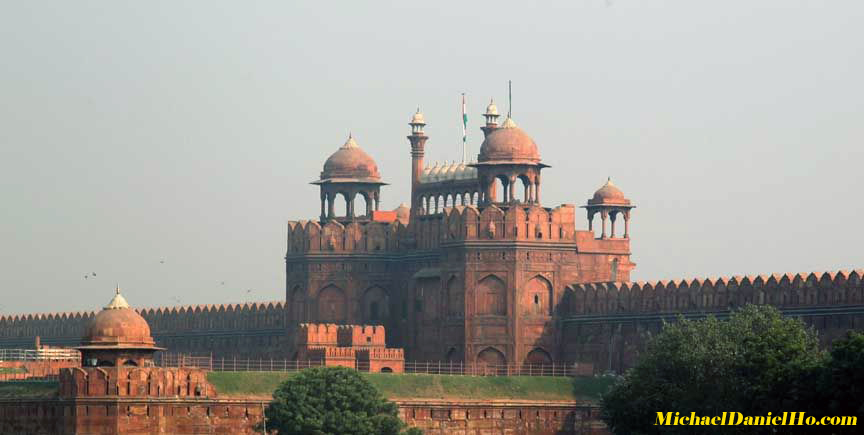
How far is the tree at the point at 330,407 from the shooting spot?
11062 centimetres

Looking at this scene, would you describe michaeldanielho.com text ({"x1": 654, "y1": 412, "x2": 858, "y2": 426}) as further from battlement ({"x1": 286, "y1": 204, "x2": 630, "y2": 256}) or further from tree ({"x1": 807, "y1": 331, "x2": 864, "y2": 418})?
battlement ({"x1": 286, "y1": 204, "x2": 630, "y2": 256})

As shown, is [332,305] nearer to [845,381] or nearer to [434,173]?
[434,173]

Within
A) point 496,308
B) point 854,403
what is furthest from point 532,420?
point 854,403

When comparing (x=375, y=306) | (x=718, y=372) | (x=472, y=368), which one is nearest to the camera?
(x=718, y=372)

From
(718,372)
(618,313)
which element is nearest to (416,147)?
(618,313)

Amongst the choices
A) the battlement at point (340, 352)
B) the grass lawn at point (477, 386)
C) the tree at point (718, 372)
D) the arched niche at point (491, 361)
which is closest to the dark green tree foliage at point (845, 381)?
the tree at point (718, 372)

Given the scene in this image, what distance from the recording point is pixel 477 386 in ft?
403

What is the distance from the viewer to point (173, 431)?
113m

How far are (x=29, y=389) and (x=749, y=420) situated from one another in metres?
34.8

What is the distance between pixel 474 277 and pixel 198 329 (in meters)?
30.7

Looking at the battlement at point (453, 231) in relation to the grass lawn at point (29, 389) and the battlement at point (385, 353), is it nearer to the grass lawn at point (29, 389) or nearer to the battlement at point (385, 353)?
the battlement at point (385, 353)

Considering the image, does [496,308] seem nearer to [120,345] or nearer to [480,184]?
[480,184]

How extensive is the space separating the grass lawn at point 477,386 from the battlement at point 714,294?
429cm

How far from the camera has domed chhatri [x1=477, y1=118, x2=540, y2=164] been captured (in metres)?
129
